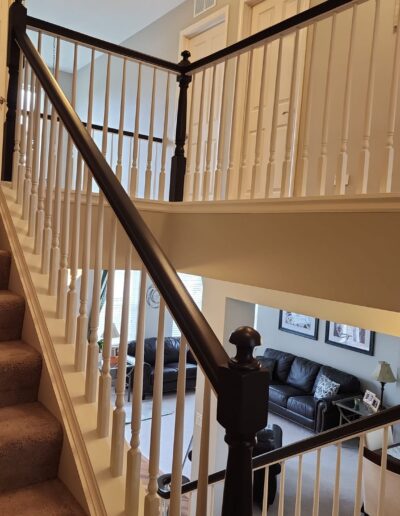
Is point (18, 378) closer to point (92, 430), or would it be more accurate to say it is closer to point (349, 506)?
point (92, 430)

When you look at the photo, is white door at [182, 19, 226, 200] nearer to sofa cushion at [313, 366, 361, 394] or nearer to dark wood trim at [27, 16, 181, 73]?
dark wood trim at [27, 16, 181, 73]

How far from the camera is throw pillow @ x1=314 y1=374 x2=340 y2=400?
733cm

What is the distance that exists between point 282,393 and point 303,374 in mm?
502

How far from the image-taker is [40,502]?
1309 mm

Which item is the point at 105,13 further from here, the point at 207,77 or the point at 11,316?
the point at 11,316

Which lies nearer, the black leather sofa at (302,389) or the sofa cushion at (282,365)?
the black leather sofa at (302,389)

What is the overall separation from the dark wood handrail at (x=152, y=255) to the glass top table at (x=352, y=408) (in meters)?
6.51

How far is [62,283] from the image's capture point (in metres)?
1.67

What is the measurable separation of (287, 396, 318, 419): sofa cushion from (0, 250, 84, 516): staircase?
648cm

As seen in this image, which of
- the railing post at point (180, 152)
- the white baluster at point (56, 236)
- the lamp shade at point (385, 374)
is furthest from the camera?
the lamp shade at point (385, 374)

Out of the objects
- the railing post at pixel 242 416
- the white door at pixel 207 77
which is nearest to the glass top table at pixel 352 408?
the white door at pixel 207 77

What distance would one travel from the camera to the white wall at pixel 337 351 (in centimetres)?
723

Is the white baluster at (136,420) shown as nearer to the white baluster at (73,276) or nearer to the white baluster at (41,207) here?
the white baluster at (73,276)

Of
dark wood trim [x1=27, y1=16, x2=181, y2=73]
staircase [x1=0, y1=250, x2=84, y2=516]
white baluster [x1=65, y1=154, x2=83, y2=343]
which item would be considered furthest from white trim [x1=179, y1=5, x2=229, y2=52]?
staircase [x1=0, y1=250, x2=84, y2=516]
